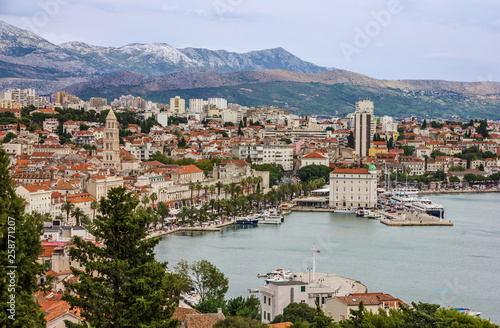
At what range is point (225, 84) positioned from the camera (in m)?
108

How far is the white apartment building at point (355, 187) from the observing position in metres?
28.5

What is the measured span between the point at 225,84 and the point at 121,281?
104 metres

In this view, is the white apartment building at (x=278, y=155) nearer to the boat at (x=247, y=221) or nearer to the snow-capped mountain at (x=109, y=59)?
the boat at (x=247, y=221)

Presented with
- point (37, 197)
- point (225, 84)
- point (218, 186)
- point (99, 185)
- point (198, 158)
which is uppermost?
point (225, 84)

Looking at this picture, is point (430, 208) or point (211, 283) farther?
point (430, 208)

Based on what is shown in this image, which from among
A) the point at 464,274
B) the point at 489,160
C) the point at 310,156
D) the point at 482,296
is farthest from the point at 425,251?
the point at 489,160

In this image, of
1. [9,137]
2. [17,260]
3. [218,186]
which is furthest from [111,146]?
[17,260]

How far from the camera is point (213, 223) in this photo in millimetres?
23000

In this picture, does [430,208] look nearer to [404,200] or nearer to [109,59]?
[404,200]

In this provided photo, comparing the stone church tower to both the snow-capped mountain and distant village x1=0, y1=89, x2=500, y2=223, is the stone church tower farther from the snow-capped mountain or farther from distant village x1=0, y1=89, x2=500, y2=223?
the snow-capped mountain

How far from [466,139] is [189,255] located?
124 feet

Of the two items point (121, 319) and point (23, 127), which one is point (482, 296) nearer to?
point (121, 319)

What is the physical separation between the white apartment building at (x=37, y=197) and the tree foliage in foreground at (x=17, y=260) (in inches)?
586

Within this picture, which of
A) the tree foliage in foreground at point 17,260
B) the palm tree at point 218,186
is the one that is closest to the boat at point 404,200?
the palm tree at point 218,186
